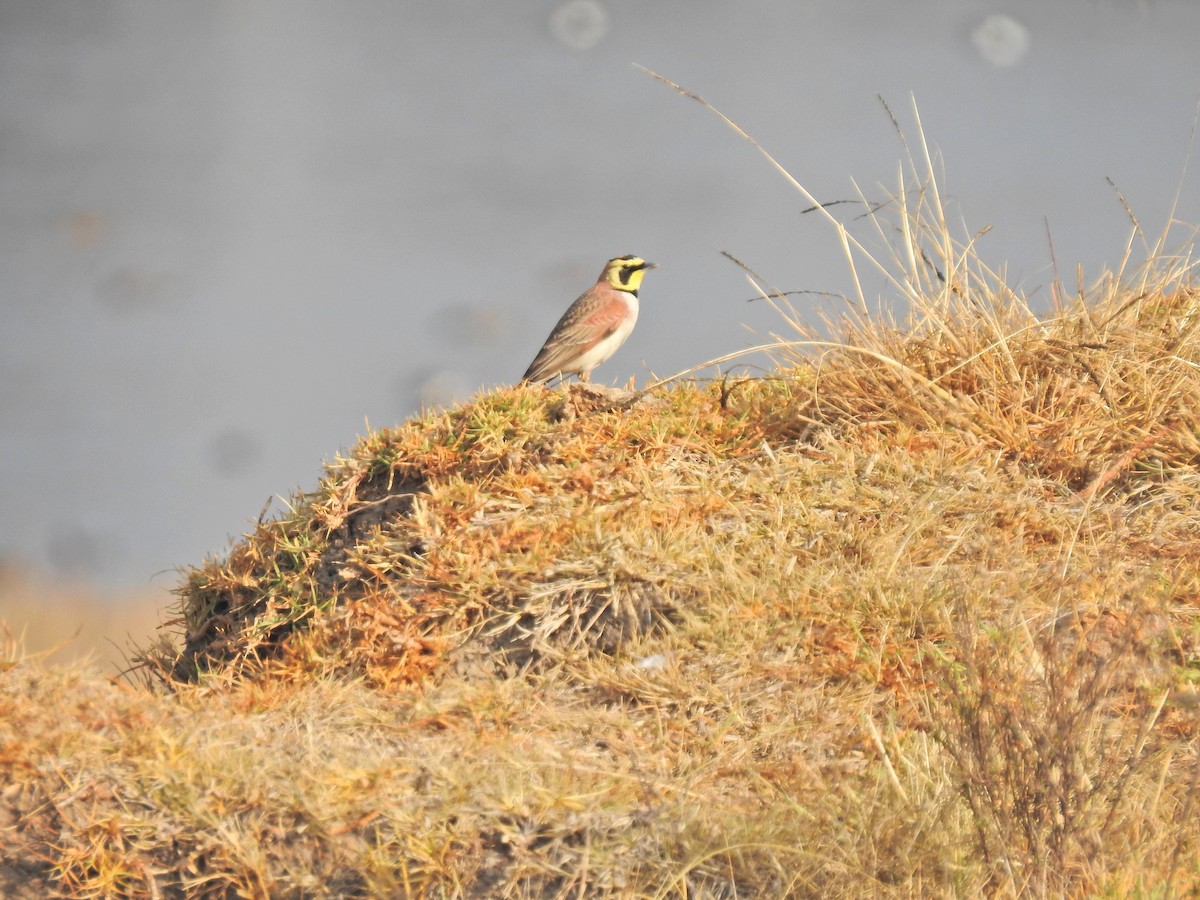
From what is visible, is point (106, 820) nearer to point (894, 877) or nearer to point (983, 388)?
point (894, 877)

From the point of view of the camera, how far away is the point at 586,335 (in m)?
8.23

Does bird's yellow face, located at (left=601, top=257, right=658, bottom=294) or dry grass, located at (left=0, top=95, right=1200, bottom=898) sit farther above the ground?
bird's yellow face, located at (left=601, top=257, right=658, bottom=294)

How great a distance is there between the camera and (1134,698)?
4.17 metres

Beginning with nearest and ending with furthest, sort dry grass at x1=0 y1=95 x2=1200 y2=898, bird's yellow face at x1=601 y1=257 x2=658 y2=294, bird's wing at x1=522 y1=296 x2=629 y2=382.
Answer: dry grass at x1=0 y1=95 x2=1200 y2=898, bird's wing at x1=522 y1=296 x2=629 y2=382, bird's yellow face at x1=601 y1=257 x2=658 y2=294

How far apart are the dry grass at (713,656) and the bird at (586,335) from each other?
1424 mm

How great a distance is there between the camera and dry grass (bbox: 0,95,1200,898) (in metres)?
3.30

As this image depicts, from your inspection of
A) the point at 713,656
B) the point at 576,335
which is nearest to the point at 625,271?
the point at 576,335

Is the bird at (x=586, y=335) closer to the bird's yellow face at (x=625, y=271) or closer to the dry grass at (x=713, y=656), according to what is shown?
the bird's yellow face at (x=625, y=271)

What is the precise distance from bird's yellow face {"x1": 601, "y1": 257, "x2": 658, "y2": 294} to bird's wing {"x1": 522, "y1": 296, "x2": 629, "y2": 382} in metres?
0.63

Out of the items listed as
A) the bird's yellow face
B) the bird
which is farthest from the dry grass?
the bird's yellow face

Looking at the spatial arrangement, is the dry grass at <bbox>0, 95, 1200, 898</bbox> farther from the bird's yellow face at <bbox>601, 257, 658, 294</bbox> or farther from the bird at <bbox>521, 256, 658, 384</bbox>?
the bird's yellow face at <bbox>601, 257, 658, 294</bbox>

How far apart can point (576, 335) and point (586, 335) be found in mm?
78

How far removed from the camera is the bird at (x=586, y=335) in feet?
27.0

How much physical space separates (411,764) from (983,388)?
392 cm
